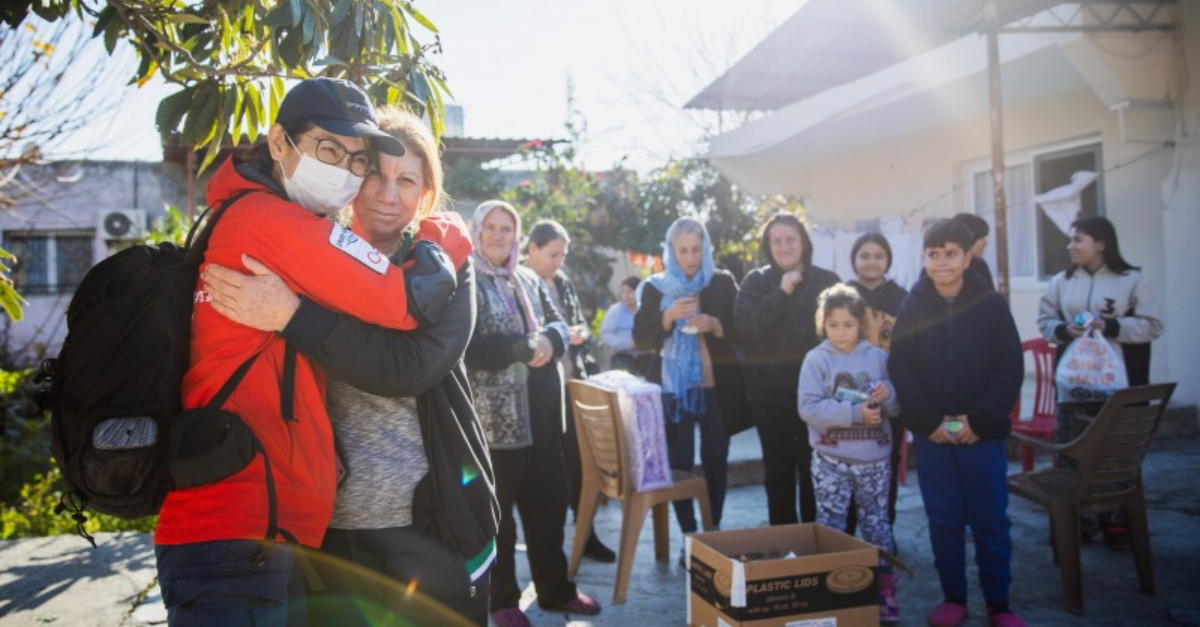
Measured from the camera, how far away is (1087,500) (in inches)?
156

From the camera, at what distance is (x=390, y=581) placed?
1.97 m

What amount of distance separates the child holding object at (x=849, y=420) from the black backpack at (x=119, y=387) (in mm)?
3014

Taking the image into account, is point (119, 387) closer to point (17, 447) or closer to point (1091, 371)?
point (1091, 371)

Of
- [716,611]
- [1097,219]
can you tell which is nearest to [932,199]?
[1097,219]

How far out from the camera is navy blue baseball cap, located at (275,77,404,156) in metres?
1.84

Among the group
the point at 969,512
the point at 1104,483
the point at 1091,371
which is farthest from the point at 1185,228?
the point at 969,512

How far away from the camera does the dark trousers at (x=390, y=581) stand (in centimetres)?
197

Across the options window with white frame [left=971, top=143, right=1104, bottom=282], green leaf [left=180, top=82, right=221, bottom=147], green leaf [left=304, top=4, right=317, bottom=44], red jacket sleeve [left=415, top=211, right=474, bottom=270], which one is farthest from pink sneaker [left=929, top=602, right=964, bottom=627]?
window with white frame [left=971, top=143, right=1104, bottom=282]

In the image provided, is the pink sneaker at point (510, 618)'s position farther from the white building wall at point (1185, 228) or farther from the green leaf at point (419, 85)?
the white building wall at point (1185, 228)

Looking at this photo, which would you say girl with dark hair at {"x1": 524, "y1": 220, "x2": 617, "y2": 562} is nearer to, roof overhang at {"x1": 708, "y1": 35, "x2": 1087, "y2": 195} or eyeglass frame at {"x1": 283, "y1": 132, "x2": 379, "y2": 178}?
eyeglass frame at {"x1": 283, "y1": 132, "x2": 379, "y2": 178}

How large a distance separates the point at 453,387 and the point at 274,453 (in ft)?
1.61

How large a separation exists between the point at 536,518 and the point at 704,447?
4.40ft

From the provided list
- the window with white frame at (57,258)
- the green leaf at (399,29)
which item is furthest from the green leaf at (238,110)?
the window with white frame at (57,258)

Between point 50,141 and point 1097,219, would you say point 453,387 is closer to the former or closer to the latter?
point 1097,219
